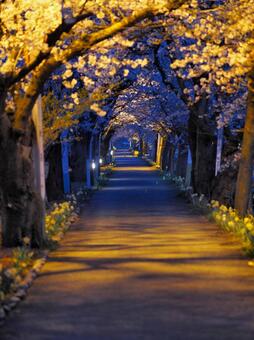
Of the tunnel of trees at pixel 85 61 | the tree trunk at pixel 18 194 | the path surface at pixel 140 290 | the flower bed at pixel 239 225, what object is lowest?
the path surface at pixel 140 290

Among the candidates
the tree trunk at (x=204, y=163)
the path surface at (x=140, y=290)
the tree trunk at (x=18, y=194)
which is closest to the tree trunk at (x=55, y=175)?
the tree trunk at (x=204, y=163)

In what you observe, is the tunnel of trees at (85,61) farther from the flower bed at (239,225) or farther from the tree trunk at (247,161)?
the flower bed at (239,225)

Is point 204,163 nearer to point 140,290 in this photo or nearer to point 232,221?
point 232,221

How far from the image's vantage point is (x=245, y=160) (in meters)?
20.8

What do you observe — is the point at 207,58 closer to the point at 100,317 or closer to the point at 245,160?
the point at 245,160

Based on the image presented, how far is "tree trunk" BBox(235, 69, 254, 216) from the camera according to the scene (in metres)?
20.2

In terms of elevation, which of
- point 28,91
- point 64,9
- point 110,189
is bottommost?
point 110,189

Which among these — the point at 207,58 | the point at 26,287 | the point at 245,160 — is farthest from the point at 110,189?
the point at 26,287

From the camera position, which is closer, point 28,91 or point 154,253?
point 28,91

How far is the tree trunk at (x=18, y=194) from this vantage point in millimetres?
15250

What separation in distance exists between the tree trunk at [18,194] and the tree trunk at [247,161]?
6751mm

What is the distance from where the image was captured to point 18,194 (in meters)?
15.5

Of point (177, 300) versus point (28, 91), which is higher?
point (28, 91)

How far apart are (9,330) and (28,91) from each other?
6754 millimetres
